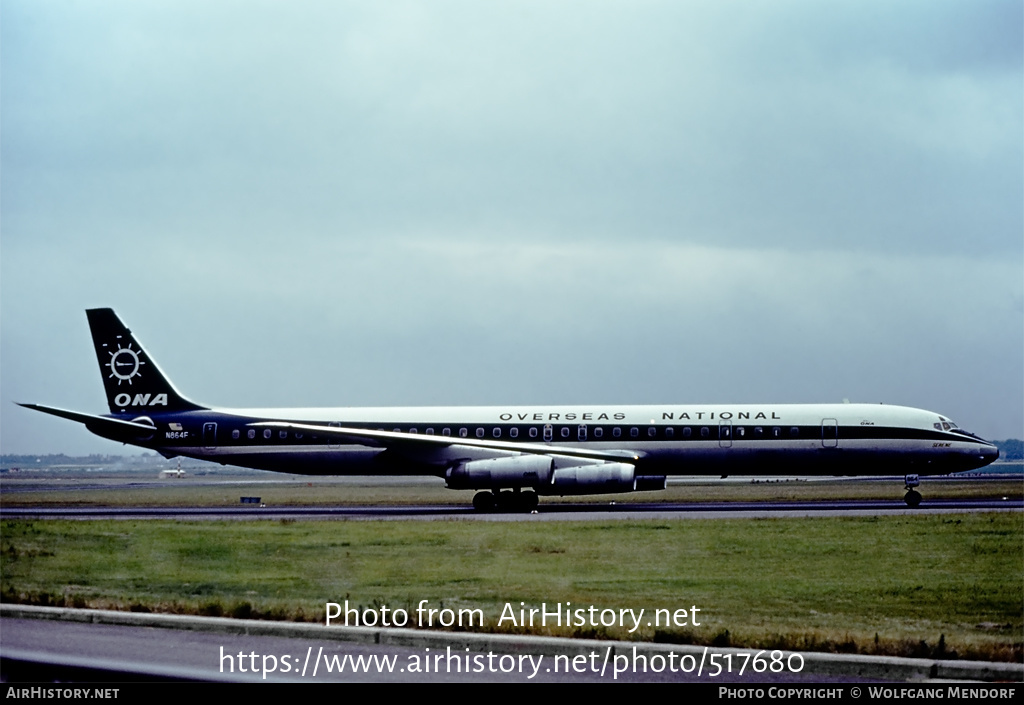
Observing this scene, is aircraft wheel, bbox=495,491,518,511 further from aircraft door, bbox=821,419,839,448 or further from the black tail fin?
the black tail fin

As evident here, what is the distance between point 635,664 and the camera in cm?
1016

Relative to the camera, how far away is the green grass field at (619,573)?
497 inches

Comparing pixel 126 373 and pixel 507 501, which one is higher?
pixel 126 373

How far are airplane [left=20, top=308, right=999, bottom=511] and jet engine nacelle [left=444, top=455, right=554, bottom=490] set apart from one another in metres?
0.03

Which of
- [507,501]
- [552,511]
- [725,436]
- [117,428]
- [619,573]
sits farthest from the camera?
[117,428]

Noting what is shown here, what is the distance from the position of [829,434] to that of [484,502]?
11.1 m

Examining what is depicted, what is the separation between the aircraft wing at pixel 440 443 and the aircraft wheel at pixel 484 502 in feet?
5.13

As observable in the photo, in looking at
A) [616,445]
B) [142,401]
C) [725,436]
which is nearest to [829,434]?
[725,436]

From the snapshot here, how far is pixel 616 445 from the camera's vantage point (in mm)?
32781

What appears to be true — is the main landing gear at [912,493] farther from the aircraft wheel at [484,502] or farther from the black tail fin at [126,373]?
the black tail fin at [126,373]

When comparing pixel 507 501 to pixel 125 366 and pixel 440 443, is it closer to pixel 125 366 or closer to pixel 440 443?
pixel 440 443
